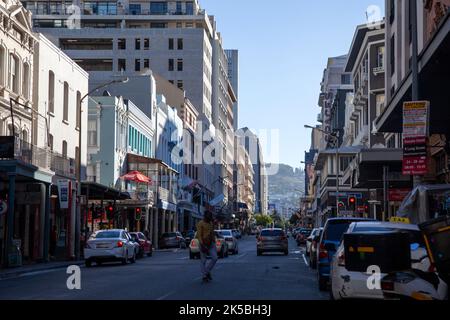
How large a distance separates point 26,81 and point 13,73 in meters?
1.54

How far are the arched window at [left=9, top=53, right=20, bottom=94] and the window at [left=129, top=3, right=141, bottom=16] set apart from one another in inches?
2809

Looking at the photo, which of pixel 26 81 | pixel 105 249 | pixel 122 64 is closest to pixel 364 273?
pixel 105 249

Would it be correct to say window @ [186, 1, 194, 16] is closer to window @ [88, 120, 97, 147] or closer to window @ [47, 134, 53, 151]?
window @ [88, 120, 97, 147]

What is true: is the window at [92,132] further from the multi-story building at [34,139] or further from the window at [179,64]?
the window at [179,64]

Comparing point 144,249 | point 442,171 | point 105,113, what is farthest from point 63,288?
point 105,113

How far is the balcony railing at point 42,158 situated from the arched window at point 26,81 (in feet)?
11.1

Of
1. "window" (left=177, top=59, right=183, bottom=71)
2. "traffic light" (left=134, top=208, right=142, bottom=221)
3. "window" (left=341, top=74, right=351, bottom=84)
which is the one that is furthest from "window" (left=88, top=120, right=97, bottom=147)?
"window" (left=341, top=74, right=351, bottom=84)

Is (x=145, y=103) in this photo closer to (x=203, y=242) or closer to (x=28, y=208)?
(x=28, y=208)

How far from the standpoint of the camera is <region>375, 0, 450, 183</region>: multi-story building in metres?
23.0

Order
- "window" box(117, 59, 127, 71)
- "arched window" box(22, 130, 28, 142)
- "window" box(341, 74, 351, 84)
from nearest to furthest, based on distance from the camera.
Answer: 1. "arched window" box(22, 130, 28, 142)
2. "window" box(117, 59, 127, 71)
3. "window" box(341, 74, 351, 84)

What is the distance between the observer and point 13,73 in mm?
38188

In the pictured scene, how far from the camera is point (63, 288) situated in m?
20.5

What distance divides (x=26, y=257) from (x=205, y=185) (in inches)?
2759

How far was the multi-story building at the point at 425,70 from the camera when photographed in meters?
23.0
